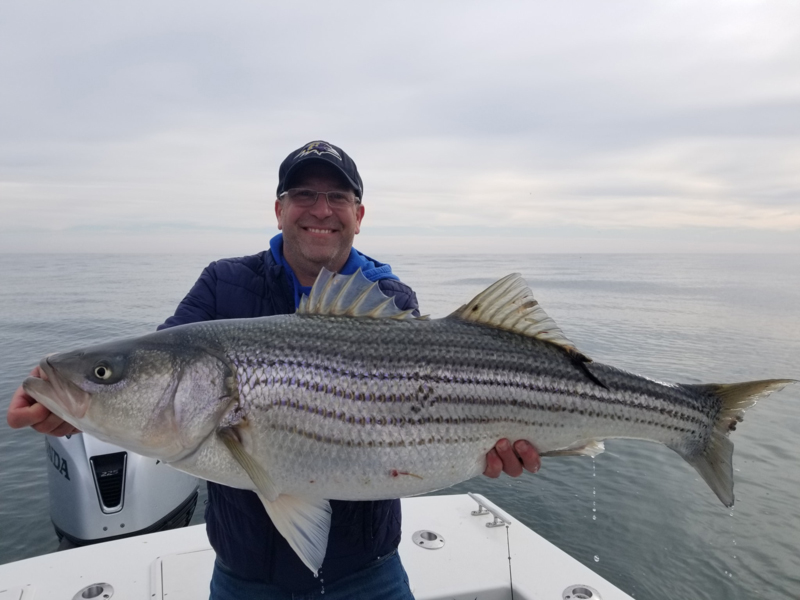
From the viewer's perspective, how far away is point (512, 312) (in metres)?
3.13

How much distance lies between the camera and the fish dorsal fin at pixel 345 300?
9.93ft

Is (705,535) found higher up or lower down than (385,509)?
lower down

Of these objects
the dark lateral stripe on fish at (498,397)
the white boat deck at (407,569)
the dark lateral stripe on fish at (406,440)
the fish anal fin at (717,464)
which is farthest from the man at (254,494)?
the white boat deck at (407,569)

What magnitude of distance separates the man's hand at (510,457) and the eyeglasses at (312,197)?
1999 millimetres

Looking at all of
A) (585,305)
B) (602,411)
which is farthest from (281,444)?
(585,305)

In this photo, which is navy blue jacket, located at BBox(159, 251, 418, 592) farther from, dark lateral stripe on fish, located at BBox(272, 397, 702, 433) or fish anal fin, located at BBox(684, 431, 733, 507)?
fish anal fin, located at BBox(684, 431, 733, 507)

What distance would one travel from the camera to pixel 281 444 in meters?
2.60

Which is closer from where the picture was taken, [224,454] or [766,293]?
[224,454]

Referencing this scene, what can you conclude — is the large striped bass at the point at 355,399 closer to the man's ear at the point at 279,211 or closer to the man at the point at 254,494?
the man at the point at 254,494

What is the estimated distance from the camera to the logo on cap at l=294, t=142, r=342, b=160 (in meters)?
3.69

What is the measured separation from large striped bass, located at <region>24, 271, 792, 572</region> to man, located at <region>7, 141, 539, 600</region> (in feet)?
0.96

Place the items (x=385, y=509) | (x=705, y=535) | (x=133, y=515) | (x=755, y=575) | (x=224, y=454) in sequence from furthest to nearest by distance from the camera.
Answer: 1. (x=705, y=535)
2. (x=755, y=575)
3. (x=133, y=515)
4. (x=385, y=509)
5. (x=224, y=454)

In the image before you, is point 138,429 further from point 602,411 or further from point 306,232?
point 602,411

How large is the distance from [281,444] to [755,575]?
822 cm
